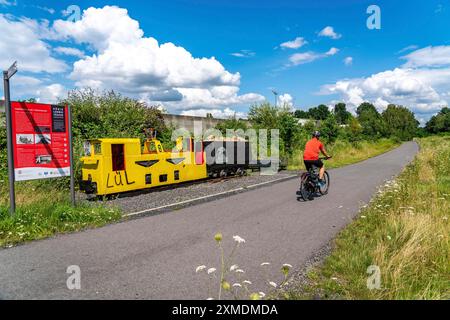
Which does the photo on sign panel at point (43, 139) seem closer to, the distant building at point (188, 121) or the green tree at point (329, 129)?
the distant building at point (188, 121)

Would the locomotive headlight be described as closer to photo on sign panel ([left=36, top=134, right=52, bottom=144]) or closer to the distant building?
photo on sign panel ([left=36, top=134, right=52, bottom=144])

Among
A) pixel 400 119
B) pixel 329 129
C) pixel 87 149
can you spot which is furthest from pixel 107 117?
pixel 400 119

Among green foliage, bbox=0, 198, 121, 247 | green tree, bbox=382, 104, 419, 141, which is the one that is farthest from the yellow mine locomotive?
green tree, bbox=382, 104, 419, 141

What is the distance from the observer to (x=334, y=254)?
4.68m

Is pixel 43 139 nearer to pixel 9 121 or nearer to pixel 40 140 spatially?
pixel 40 140

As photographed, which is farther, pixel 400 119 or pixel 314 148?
pixel 400 119

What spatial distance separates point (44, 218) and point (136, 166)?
419 cm

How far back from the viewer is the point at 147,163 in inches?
423

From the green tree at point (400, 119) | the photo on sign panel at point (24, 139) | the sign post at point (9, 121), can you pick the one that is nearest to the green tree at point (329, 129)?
the photo on sign panel at point (24, 139)

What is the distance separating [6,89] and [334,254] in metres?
6.99

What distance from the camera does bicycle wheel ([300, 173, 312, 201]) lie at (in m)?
9.00

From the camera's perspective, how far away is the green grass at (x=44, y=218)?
577 cm

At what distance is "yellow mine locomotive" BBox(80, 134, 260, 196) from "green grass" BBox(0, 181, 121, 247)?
1601 mm
